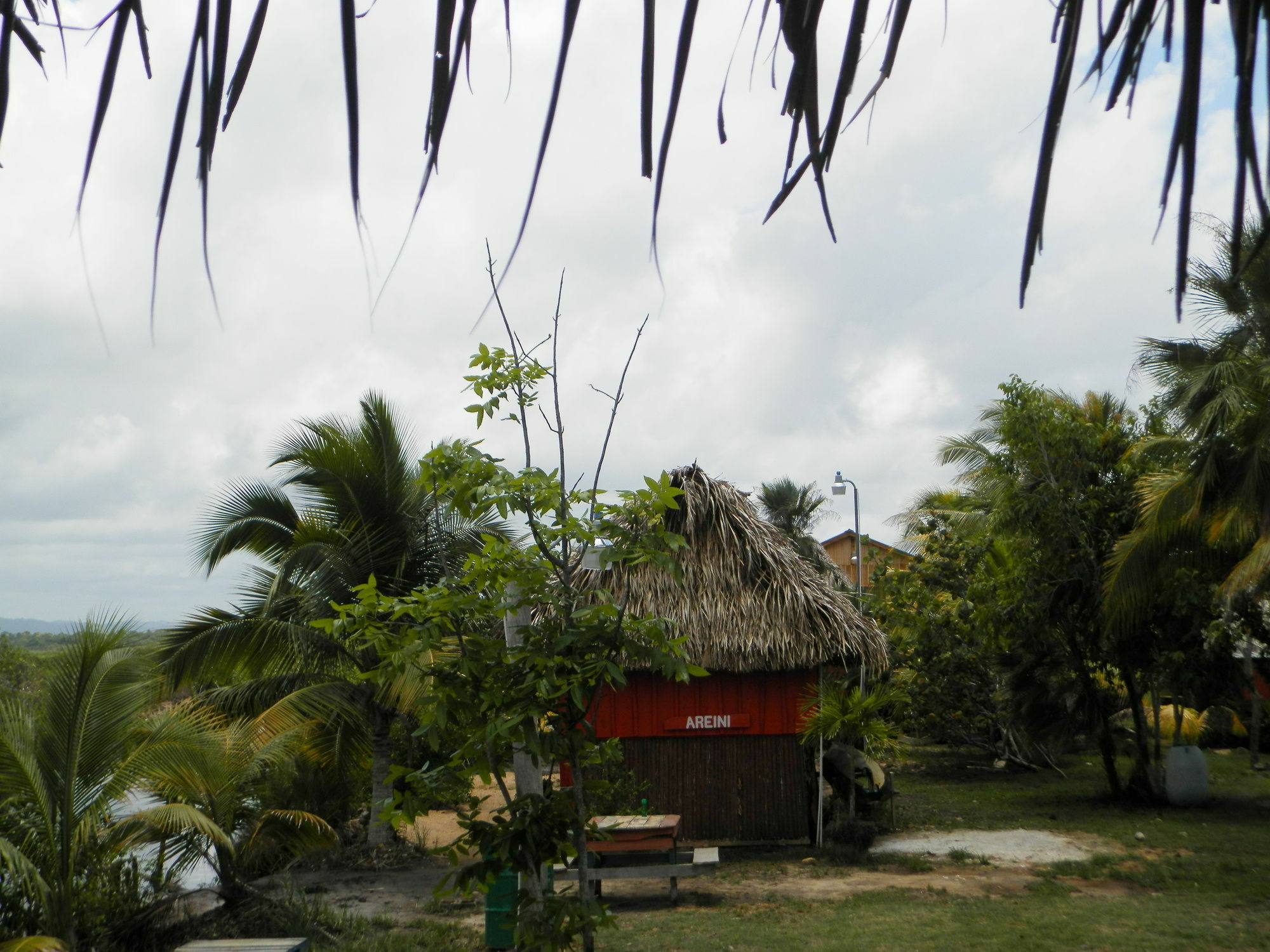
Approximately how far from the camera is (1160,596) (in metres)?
14.0

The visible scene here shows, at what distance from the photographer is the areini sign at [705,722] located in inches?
509

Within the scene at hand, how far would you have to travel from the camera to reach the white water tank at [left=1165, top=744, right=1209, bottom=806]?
567 inches

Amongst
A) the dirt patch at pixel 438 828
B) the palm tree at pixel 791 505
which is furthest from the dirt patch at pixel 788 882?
the palm tree at pixel 791 505

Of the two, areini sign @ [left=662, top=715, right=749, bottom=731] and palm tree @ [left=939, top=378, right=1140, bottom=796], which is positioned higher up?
palm tree @ [left=939, top=378, right=1140, bottom=796]

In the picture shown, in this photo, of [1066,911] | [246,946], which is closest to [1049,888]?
[1066,911]

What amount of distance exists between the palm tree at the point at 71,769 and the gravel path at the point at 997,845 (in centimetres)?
804

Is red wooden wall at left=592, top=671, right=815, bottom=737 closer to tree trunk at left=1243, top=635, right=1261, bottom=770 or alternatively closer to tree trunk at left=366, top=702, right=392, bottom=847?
tree trunk at left=366, top=702, right=392, bottom=847

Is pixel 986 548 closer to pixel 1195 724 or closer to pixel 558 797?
pixel 1195 724

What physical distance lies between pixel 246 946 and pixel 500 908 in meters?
1.93

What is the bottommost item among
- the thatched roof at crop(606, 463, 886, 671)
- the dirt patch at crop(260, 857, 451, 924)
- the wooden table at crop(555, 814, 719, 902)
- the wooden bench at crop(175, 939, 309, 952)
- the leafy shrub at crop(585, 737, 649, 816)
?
the dirt patch at crop(260, 857, 451, 924)

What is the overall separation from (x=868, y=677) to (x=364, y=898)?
255 inches

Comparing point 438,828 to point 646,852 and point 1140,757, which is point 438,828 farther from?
point 1140,757

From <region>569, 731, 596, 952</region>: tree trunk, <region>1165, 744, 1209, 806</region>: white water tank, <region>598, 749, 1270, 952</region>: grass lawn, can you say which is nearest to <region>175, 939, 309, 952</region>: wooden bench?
<region>598, 749, 1270, 952</region>: grass lawn

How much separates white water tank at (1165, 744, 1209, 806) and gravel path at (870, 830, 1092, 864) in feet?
8.47
